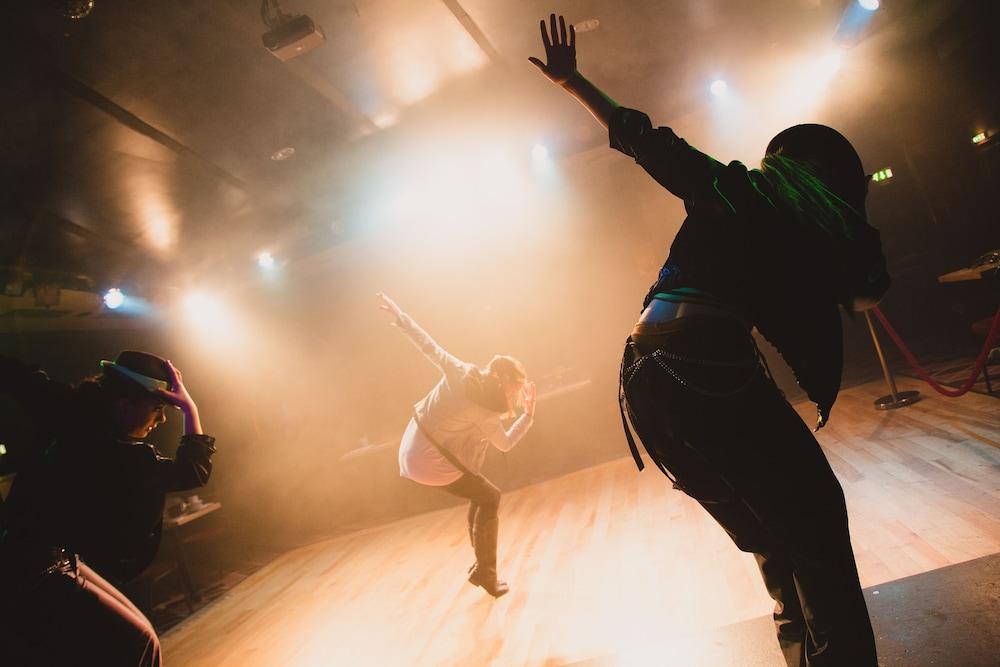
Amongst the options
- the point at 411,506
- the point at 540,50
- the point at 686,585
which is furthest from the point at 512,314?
the point at 686,585

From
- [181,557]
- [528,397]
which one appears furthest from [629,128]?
[181,557]

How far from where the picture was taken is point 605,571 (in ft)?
11.8

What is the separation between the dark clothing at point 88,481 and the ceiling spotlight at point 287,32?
2.36 meters

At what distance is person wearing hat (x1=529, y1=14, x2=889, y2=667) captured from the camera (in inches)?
48.0

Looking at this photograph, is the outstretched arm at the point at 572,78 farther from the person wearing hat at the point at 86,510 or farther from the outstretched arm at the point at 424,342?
the outstretched arm at the point at 424,342

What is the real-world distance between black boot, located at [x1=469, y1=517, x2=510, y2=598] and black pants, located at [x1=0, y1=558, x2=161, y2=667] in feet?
6.80

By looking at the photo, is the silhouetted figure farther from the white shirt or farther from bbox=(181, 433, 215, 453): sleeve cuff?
bbox=(181, 433, 215, 453): sleeve cuff

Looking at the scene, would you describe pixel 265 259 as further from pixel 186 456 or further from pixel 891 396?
pixel 891 396

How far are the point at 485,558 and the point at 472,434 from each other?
85 cm

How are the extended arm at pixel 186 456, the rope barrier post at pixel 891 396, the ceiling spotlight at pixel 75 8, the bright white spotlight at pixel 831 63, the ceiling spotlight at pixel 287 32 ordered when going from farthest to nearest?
the bright white spotlight at pixel 831 63 < the rope barrier post at pixel 891 396 < the ceiling spotlight at pixel 287 32 < the ceiling spotlight at pixel 75 8 < the extended arm at pixel 186 456

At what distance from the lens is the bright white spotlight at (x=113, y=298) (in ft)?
20.9

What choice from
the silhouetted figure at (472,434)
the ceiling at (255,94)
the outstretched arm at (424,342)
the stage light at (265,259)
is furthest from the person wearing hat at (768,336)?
the stage light at (265,259)

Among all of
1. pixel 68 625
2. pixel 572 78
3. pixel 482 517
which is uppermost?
pixel 572 78

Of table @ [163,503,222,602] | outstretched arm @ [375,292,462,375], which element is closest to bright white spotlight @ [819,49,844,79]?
outstretched arm @ [375,292,462,375]
